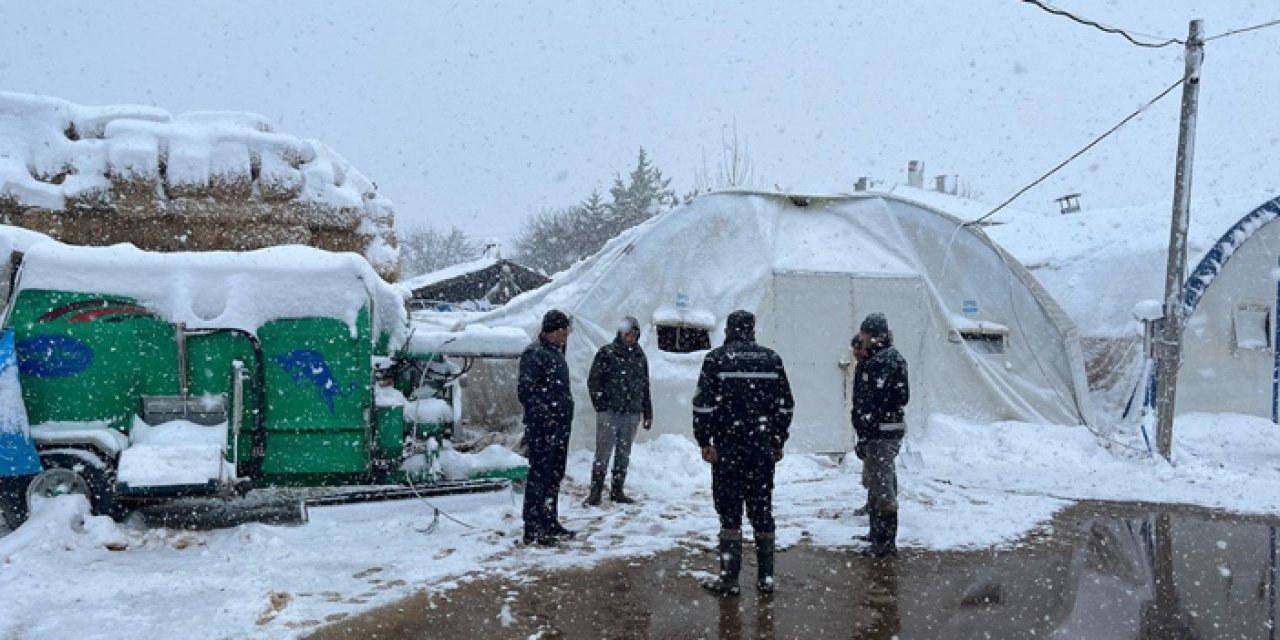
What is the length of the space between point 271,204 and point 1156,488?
392 inches

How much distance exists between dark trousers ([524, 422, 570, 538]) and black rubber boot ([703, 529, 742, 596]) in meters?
1.73

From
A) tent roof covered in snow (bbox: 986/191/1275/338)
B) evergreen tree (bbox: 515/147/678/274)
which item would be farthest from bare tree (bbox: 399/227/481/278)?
tent roof covered in snow (bbox: 986/191/1275/338)

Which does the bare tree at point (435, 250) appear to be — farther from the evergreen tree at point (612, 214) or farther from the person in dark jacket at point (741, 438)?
the person in dark jacket at point (741, 438)

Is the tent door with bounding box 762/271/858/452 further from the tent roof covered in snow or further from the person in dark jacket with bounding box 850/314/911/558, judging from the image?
the tent roof covered in snow

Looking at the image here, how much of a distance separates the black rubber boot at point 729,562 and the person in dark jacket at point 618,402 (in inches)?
113

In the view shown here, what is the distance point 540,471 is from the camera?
265 inches

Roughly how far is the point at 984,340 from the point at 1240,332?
246 inches

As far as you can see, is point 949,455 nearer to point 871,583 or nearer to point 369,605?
point 871,583

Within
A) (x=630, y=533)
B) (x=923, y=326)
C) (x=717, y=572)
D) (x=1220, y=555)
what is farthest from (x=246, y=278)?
(x=923, y=326)

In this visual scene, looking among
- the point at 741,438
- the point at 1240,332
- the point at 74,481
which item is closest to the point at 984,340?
the point at 1240,332

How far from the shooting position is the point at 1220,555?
263 inches

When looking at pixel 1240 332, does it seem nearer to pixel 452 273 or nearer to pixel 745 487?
pixel 745 487

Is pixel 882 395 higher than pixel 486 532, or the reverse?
pixel 882 395

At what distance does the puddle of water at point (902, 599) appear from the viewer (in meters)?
4.91
